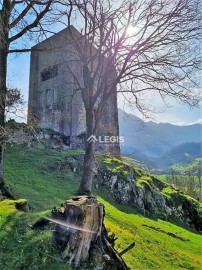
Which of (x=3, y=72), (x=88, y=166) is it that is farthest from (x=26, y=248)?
(x=88, y=166)

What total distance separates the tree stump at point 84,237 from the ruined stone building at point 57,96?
25022 millimetres

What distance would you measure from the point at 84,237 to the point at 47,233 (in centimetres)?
110

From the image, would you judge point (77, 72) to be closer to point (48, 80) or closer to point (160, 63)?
point (48, 80)

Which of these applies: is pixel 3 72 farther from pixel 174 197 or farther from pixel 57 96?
pixel 57 96

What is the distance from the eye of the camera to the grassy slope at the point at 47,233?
8.22 metres

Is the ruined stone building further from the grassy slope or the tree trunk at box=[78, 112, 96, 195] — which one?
the tree trunk at box=[78, 112, 96, 195]

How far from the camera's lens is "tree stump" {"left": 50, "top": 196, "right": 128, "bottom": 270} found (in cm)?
783

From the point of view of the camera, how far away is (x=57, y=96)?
37.4m

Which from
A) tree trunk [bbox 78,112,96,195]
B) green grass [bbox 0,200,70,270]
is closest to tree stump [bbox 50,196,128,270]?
green grass [bbox 0,200,70,270]

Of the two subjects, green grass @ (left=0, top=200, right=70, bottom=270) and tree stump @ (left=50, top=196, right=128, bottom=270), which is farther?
tree stump @ (left=50, top=196, right=128, bottom=270)

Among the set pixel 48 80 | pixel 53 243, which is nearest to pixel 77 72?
pixel 48 80

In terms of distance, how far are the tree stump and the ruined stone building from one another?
985 inches

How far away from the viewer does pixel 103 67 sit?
62.6ft

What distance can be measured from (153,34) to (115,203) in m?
11.3
